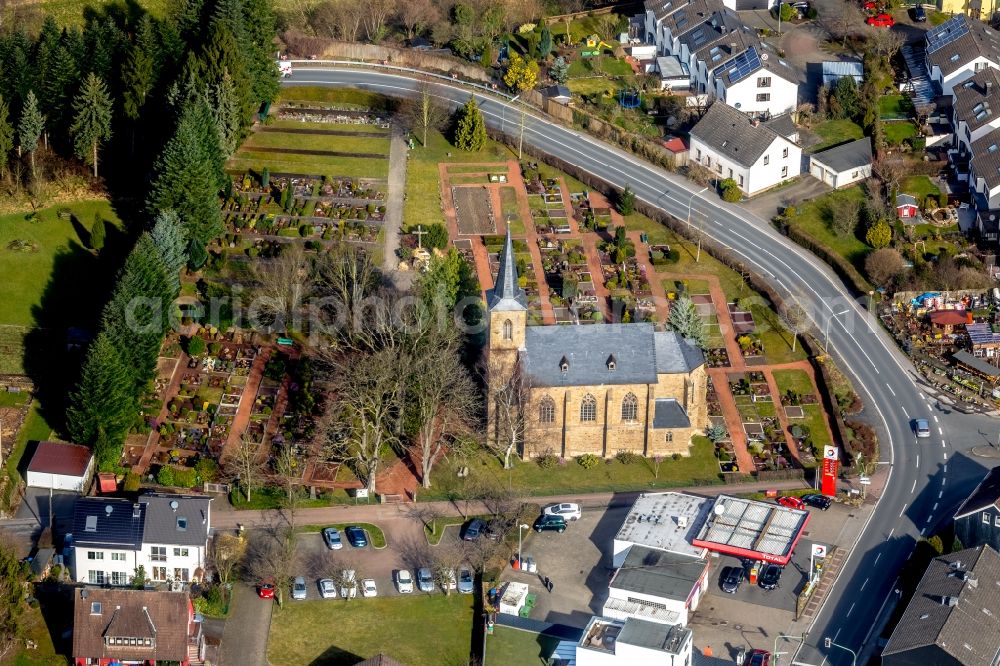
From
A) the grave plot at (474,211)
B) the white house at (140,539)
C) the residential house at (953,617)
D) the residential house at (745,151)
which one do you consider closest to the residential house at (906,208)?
the residential house at (745,151)

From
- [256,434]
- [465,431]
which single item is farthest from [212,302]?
[465,431]

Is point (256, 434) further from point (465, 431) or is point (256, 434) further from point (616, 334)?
point (616, 334)

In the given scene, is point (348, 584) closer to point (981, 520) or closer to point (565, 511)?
point (565, 511)

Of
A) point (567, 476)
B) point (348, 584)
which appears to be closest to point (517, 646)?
point (348, 584)

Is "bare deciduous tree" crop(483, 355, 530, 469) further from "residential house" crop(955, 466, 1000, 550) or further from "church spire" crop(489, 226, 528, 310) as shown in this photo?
"residential house" crop(955, 466, 1000, 550)

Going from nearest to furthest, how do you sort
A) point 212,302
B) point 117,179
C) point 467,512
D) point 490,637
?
point 490,637
point 467,512
point 212,302
point 117,179

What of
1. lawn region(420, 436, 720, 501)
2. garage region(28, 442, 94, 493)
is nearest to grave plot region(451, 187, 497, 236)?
lawn region(420, 436, 720, 501)
